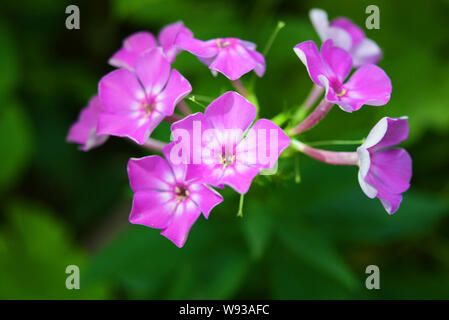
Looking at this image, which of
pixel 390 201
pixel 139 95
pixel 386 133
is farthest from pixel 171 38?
pixel 390 201

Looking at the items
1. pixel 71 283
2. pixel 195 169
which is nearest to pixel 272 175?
pixel 195 169

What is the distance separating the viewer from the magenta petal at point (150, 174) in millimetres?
1604

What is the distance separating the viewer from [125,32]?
142 inches

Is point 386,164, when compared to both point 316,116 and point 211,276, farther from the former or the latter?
point 211,276

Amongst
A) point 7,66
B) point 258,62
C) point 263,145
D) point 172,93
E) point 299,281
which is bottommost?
point 299,281

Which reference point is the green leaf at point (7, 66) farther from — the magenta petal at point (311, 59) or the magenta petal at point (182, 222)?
the magenta petal at point (311, 59)

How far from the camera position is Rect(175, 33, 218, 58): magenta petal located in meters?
1.64

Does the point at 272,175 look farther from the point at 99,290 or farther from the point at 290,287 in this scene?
the point at 99,290

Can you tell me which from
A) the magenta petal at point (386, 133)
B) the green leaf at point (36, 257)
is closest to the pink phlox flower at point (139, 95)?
the magenta petal at point (386, 133)

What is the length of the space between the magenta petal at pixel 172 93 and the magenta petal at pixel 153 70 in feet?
0.14

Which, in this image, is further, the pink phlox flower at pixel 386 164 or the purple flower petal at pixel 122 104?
the purple flower petal at pixel 122 104

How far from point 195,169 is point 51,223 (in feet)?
6.67

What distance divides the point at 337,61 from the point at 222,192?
0.71 metres

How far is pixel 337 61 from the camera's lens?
1.73m
